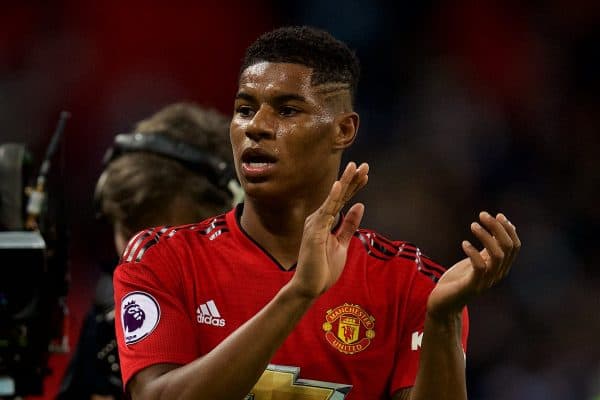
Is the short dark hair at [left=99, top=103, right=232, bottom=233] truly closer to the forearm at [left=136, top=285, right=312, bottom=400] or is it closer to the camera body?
the camera body

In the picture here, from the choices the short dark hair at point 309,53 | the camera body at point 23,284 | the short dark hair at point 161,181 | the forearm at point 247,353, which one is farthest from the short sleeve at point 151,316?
the short dark hair at point 161,181

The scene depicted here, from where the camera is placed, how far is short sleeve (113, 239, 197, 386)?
2250 mm

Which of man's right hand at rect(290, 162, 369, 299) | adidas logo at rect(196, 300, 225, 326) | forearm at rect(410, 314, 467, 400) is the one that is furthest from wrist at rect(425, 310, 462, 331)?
adidas logo at rect(196, 300, 225, 326)

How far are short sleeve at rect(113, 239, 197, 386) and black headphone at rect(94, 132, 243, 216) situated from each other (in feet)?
3.84

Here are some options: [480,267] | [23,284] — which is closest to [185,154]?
[23,284]

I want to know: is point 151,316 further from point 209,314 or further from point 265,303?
point 265,303

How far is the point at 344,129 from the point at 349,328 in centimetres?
50

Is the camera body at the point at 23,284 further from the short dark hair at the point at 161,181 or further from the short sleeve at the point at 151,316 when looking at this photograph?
the short sleeve at the point at 151,316

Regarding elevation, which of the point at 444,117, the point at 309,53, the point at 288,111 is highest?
the point at 309,53

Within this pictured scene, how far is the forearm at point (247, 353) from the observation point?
1999mm

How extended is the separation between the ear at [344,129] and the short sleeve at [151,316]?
51 cm

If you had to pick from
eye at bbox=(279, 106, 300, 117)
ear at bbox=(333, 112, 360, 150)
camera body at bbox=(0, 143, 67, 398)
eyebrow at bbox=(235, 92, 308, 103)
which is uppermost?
eyebrow at bbox=(235, 92, 308, 103)

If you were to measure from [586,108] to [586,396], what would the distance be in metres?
1.69

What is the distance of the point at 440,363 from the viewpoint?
86.8 inches
